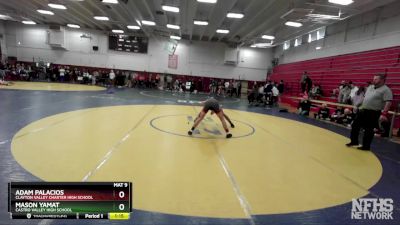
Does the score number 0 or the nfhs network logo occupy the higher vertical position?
the score number 0

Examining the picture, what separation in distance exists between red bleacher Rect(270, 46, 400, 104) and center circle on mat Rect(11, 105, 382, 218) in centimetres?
663

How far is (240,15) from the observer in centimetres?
1356

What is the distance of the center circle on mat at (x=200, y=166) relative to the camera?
113 inches

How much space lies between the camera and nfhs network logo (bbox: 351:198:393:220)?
276cm

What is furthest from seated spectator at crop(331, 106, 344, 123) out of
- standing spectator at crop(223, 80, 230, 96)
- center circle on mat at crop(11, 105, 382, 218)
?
standing spectator at crop(223, 80, 230, 96)

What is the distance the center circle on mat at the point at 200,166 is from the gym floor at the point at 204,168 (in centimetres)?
1

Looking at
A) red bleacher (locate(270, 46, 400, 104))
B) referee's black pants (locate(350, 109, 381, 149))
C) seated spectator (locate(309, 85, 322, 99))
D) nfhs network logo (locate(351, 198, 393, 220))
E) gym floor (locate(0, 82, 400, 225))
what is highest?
red bleacher (locate(270, 46, 400, 104))

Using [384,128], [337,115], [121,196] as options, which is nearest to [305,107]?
Answer: [337,115]

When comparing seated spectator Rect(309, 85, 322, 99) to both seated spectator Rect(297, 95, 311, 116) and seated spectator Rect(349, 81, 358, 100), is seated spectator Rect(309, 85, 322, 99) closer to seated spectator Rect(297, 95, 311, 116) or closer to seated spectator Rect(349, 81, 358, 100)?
seated spectator Rect(297, 95, 311, 116)

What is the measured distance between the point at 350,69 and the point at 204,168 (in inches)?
483

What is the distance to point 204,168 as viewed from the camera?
3.84 metres

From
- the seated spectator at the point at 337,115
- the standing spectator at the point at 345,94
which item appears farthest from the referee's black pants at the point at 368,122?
the standing spectator at the point at 345,94
